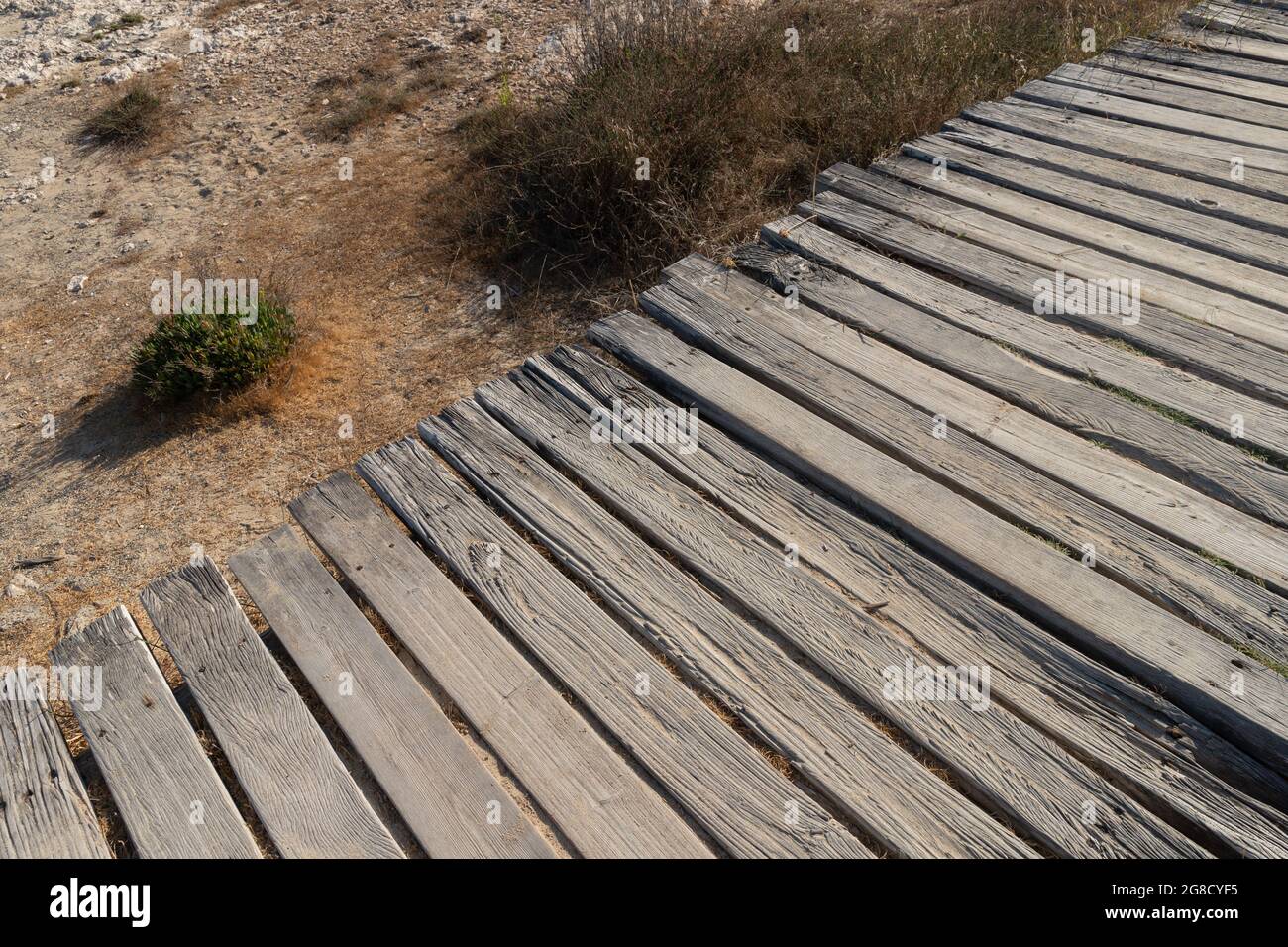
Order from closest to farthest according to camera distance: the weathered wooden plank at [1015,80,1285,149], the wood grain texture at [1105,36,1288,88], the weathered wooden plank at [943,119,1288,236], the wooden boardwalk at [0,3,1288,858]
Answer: the wooden boardwalk at [0,3,1288,858], the weathered wooden plank at [943,119,1288,236], the weathered wooden plank at [1015,80,1285,149], the wood grain texture at [1105,36,1288,88]

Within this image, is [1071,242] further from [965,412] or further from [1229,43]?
[1229,43]

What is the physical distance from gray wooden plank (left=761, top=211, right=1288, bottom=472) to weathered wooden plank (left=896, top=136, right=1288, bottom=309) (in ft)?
1.59

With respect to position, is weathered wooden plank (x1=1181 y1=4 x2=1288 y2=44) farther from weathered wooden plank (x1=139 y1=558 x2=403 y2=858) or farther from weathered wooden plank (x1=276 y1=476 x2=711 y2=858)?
weathered wooden plank (x1=139 y1=558 x2=403 y2=858)

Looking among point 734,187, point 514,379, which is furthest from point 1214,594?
point 734,187

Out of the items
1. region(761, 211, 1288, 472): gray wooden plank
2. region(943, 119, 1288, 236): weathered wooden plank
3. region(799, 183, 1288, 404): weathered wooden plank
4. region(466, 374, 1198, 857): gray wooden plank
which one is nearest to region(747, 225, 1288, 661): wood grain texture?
region(761, 211, 1288, 472): gray wooden plank

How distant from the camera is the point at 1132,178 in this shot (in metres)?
4.25

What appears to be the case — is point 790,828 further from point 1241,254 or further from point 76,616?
point 76,616

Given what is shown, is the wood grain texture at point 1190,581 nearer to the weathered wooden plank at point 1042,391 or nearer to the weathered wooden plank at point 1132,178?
the weathered wooden plank at point 1042,391

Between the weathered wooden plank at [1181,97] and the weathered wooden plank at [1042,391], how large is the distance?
2.44 metres

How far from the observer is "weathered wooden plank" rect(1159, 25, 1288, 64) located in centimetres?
536

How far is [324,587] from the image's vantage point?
106 inches

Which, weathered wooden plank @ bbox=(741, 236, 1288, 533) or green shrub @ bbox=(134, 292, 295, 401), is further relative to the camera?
green shrub @ bbox=(134, 292, 295, 401)

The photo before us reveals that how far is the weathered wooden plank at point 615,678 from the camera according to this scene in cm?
209

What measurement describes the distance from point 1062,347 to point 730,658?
6.03ft
